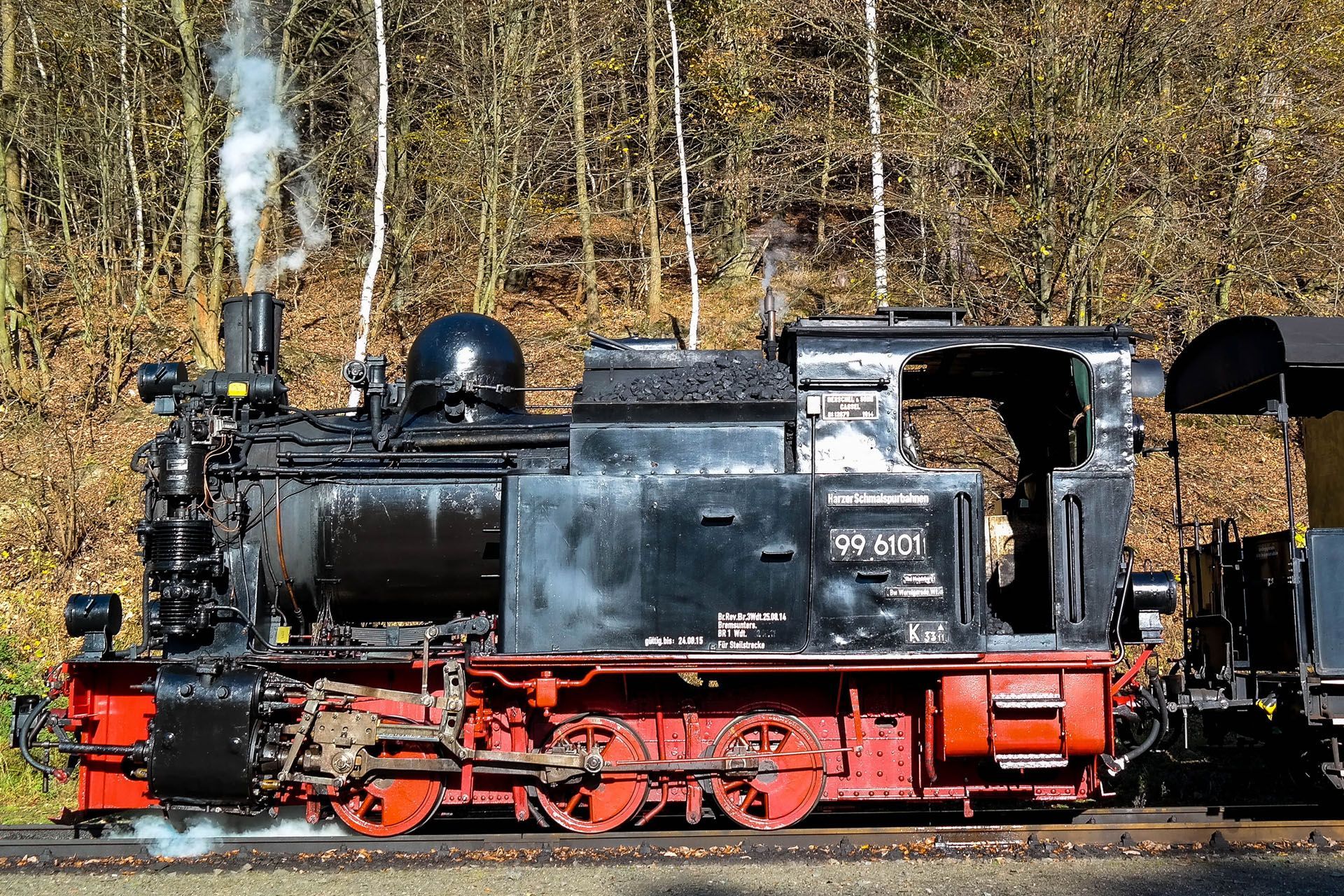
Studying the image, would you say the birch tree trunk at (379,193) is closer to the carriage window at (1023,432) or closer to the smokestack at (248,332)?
the smokestack at (248,332)

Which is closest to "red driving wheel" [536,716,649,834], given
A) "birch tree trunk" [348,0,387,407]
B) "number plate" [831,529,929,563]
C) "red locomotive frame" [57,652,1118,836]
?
"red locomotive frame" [57,652,1118,836]

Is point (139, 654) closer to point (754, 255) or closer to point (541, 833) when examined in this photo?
point (541, 833)

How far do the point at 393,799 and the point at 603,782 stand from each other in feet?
4.26

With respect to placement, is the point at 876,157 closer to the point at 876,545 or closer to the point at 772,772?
the point at 876,545

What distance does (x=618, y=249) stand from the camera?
24047 millimetres

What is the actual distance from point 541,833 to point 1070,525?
11.9ft

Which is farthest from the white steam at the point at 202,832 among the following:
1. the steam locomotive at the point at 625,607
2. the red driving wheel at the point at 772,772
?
the red driving wheel at the point at 772,772

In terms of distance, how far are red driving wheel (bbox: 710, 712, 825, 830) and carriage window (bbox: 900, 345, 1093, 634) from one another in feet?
4.54

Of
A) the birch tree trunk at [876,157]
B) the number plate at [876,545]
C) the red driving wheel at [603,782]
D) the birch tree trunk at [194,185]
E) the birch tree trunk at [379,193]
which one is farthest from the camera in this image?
the birch tree trunk at [194,185]

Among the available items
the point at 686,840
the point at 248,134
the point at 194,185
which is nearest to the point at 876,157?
the point at 248,134

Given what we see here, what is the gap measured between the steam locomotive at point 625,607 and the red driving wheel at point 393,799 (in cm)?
2

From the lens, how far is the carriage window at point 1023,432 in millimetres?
6566

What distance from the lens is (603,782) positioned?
639 centimetres

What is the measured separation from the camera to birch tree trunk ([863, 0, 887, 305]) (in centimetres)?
1391
